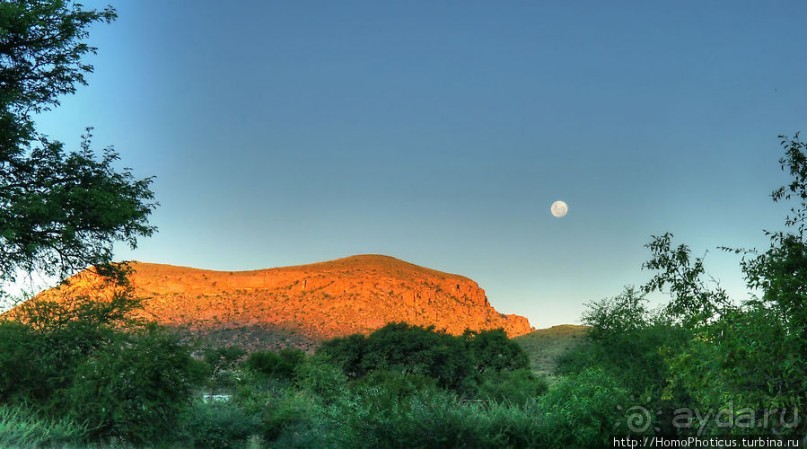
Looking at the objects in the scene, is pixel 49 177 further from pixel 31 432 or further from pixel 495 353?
pixel 495 353

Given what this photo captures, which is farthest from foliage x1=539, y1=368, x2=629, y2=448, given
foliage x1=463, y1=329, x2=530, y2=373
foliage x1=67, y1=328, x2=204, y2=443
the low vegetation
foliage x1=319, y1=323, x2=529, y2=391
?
foliage x1=463, y1=329, x2=530, y2=373

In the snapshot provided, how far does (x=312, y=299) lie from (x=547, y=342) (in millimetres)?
39979

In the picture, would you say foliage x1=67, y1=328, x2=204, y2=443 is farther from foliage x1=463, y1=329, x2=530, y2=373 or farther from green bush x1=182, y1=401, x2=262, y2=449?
foliage x1=463, y1=329, x2=530, y2=373

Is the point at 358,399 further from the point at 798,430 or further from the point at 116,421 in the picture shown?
the point at 798,430

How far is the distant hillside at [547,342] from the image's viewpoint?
9938 cm

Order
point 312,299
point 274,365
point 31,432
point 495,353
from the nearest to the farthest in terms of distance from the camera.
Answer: point 31,432, point 274,365, point 495,353, point 312,299

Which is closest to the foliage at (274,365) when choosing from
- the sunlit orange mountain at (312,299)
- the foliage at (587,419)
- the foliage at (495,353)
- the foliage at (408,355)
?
the foliage at (408,355)

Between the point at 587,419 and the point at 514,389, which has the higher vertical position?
the point at 514,389

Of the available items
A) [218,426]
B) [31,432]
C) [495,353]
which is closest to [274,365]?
[495,353]

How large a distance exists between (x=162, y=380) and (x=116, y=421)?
1812mm

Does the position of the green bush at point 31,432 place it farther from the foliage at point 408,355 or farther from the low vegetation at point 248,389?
the foliage at point 408,355

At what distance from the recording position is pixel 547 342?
114 m

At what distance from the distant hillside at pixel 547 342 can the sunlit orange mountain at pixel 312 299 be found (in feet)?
38.3

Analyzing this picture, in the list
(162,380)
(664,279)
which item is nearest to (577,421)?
(664,279)
